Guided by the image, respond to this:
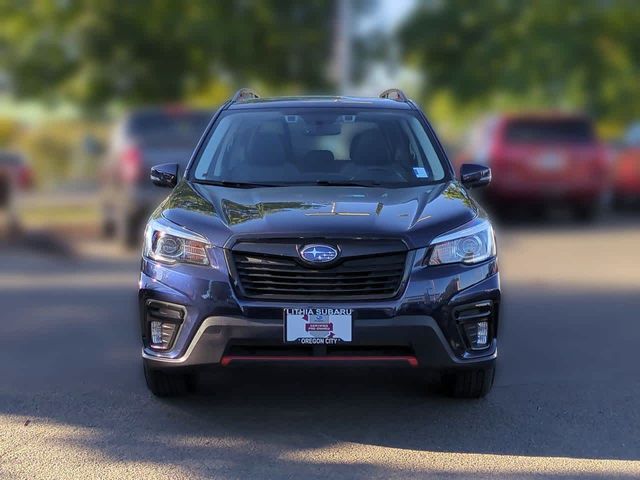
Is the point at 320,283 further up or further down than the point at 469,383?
further up

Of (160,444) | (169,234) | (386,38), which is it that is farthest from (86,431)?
(386,38)

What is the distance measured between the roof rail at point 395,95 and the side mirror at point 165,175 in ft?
5.31

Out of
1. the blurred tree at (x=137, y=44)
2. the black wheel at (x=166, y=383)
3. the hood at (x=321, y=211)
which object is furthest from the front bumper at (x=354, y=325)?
the blurred tree at (x=137, y=44)

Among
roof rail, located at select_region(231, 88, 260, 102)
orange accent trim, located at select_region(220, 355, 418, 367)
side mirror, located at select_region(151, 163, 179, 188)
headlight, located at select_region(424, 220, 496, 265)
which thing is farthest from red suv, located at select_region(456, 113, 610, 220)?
orange accent trim, located at select_region(220, 355, 418, 367)

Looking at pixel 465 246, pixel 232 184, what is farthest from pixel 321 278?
pixel 232 184

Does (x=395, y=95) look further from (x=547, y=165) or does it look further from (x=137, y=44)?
(x=137, y=44)

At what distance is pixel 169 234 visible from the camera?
6.91 meters

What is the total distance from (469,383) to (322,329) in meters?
1.22

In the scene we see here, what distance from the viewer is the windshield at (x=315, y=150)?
7.84 metres

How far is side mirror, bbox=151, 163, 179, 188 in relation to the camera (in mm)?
8133

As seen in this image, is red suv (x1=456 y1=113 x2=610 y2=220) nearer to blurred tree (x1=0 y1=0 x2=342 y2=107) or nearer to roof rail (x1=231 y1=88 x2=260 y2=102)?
blurred tree (x1=0 y1=0 x2=342 y2=107)

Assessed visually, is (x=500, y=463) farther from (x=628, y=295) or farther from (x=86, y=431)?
(x=628, y=295)

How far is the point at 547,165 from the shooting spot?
19516mm

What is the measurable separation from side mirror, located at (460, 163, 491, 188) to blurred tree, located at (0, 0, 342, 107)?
16.4m
